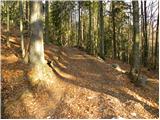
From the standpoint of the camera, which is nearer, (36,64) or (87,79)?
(36,64)

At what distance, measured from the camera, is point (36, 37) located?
43.2 feet

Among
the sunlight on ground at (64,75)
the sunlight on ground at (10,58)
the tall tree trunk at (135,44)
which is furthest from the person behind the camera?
the sunlight on ground at (10,58)

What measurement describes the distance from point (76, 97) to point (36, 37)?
10.5 feet

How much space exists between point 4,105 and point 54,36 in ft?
105

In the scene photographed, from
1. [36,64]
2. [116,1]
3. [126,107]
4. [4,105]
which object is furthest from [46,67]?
[116,1]

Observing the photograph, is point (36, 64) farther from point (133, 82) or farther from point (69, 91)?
point (133, 82)

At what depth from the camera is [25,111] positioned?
11430 mm

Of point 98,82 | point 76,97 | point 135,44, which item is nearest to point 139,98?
point 98,82

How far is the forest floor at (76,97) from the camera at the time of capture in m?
10.8

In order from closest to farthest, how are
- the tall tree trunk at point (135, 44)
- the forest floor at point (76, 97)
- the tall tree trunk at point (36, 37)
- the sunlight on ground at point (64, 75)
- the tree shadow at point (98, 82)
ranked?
1. the forest floor at point (76, 97)
2. the tree shadow at point (98, 82)
3. the tall tree trunk at point (36, 37)
4. the sunlight on ground at point (64, 75)
5. the tall tree trunk at point (135, 44)

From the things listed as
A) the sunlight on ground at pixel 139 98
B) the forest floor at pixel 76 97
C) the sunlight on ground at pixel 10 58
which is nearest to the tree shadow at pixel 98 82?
the forest floor at pixel 76 97

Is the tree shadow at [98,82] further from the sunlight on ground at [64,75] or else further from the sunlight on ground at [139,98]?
the sunlight on ground at [139,98]

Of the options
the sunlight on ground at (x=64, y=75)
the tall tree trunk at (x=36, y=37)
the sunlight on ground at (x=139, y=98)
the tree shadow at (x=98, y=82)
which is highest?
the tall tree trunk at (x=36, y=37)

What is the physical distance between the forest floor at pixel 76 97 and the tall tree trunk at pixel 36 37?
41.5 inches
